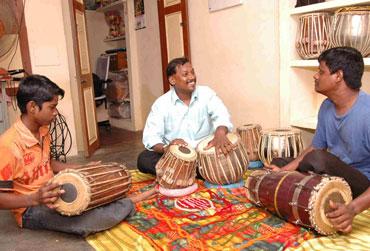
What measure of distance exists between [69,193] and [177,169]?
826 millimetres

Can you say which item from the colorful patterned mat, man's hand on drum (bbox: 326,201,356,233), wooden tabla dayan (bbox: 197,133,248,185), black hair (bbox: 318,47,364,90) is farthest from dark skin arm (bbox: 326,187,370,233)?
wooden tabla dayan (bbox: 197,133,248,185)

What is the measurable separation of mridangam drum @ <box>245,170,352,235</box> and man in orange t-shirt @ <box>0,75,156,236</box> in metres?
0.91

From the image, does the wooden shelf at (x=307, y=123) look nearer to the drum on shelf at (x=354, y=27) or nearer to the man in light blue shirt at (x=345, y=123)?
the drum on shelf at (x=354, y=27)

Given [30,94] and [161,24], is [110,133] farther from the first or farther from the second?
[30,94]

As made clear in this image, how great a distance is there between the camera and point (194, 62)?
4.55 m

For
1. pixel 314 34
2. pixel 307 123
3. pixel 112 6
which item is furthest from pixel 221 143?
pixel 112 6

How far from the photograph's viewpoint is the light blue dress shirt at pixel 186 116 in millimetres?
3070

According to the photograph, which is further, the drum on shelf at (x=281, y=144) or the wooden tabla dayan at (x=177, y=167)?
the drum on shelf at (x=281, y=144)

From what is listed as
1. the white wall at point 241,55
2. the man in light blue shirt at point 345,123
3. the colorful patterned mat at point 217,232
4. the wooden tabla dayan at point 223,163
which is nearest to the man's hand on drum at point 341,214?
the colorful patterned mat at point 217,232

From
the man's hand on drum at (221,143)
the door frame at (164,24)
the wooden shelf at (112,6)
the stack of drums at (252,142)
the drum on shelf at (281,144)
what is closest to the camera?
the man's hand on drum at (221,143)

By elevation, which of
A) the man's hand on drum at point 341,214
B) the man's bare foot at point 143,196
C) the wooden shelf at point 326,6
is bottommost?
the man's bare foot at point 143,196

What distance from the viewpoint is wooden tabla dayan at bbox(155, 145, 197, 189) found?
2.60 m

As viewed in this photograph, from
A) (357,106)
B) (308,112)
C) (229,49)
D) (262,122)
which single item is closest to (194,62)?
(229,49)

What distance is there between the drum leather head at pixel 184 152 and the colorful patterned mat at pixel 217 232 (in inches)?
12.9
